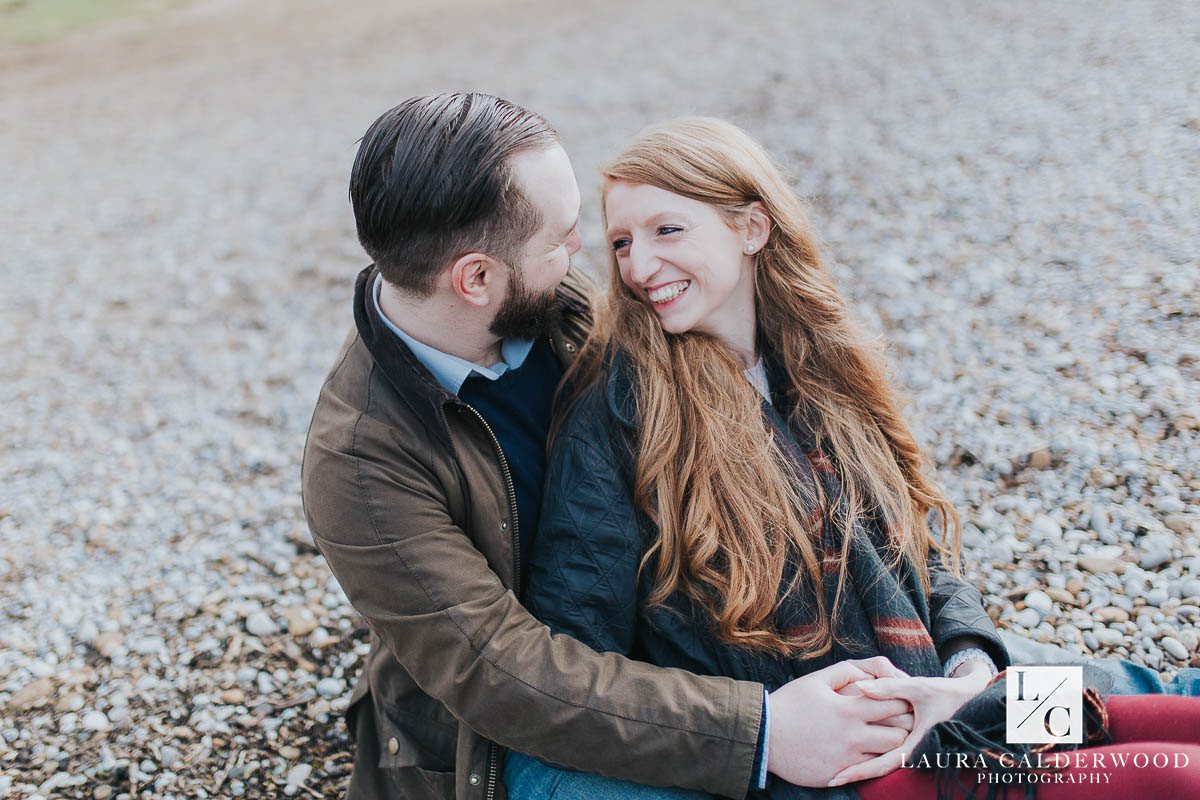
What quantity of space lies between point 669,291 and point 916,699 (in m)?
1.50

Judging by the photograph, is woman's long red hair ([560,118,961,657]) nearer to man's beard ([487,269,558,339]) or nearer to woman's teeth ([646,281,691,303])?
woman's teeth ([646,281,691,303])

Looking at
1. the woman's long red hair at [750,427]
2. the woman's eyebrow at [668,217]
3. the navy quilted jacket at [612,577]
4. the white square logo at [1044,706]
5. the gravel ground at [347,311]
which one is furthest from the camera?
the gravel ground at [347,311]

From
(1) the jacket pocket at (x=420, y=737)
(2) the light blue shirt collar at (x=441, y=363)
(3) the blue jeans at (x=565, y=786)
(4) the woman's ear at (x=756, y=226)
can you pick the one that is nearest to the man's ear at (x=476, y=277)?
(2) the light blue shirt collar at (x=441, y=363)

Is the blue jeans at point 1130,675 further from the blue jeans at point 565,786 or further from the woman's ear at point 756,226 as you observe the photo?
the woman's ear at point 756,226

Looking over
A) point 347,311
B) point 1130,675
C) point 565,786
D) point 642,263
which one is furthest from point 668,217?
point 347,311

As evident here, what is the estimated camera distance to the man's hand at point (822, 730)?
111 inches

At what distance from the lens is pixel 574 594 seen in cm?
299

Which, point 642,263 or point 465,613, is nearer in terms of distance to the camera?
point 465,613

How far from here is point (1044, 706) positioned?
111 inches

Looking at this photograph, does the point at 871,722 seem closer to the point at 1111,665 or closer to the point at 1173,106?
the point at 1111,665

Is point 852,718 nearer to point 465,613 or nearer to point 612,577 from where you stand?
point 612,577

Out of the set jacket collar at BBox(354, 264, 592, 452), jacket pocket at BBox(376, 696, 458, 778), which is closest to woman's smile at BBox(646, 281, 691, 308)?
jacket collar at BBox(354, 264, 592, 452)

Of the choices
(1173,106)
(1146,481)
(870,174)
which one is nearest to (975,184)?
(870,174)

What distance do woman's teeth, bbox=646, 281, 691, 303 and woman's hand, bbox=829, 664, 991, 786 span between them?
1.36 metres
